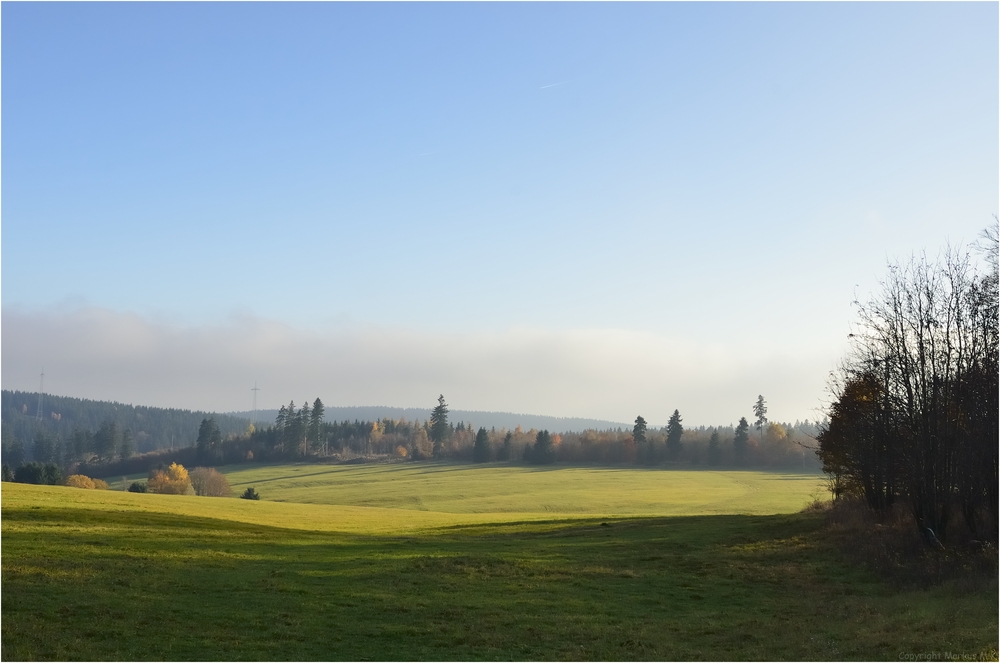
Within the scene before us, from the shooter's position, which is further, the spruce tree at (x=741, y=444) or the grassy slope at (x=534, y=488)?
the spruce tree at (x=741, y=444)

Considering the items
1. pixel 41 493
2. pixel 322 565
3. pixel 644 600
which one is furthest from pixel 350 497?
pixel 644 600

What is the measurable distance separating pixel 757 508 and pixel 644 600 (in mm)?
69003

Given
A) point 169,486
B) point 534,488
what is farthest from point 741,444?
point 169,486

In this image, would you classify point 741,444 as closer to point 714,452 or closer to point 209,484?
point 714,452

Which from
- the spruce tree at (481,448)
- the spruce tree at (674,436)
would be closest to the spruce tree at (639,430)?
the spruce tree at (674,436)

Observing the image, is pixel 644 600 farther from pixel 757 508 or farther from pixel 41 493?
pixel 757 508

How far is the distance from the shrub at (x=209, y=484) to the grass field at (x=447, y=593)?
81485mm

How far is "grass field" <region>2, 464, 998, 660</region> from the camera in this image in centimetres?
2022

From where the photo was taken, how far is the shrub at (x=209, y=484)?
128 meters

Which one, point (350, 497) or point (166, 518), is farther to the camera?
point (350, 497)

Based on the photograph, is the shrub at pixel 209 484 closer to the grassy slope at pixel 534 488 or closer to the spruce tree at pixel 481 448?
the grassy slope at pixel 534 488

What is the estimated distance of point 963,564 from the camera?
31.4 m

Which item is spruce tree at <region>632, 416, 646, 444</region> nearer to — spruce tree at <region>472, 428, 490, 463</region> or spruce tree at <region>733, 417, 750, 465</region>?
spruce tree at <region>733, 417, 750, 465</region>

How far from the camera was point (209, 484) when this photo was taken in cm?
13000
